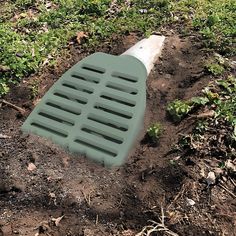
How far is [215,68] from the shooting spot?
382 cm

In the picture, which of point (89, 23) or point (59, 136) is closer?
point (59, 136)

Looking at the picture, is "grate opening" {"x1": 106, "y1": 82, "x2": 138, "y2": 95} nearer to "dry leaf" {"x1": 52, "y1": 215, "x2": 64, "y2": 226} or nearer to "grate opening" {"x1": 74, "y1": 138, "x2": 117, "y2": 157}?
"grate opening" {"x1": 74, "y1": 138, "x2": 117, "y2": 157}

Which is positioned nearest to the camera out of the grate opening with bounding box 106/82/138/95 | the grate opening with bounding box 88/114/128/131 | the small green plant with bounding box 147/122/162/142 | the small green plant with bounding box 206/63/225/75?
the small green plant with bounding box 147/122/162/142

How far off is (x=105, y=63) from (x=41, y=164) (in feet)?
3.66

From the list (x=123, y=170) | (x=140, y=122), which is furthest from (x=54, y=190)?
(x=140, y=122)

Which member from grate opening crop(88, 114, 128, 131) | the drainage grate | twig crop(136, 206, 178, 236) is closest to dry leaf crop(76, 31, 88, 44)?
the drainage grate

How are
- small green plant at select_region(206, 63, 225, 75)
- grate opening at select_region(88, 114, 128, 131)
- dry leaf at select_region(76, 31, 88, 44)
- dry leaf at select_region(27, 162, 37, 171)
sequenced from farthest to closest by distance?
dry leaf at select_region(76, 31, 88, 44)
small green plant at select_region(206, 63, 225, 75)
grate opening at select_region(88, 114, 128, 131)
dry leaf at select_region(27, 162, 37, 171)

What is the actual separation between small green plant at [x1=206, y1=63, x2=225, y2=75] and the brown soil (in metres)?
0.23

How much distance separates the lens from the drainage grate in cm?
335

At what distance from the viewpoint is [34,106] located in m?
3.74

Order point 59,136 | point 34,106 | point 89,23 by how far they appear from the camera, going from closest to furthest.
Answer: point 59,136 → point 34,106 → point 89,23

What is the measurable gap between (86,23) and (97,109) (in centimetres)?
136

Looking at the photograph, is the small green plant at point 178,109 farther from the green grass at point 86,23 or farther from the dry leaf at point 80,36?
the dry leaf at point 80,36

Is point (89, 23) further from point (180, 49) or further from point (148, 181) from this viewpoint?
point (148, 181)
